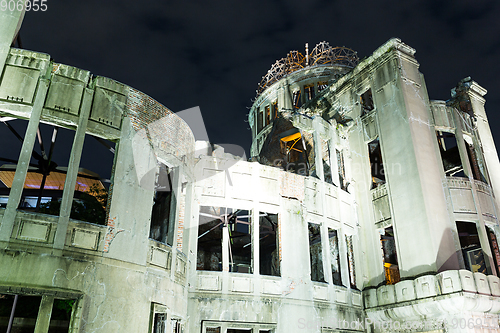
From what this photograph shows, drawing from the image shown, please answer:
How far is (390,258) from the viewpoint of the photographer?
1884 centimetres

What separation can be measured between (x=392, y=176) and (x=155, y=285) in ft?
36.9

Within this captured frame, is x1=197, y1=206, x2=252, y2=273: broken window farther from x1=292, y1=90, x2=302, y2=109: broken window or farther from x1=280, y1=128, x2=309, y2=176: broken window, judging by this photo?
x1=292, y1=90, x2=302, y2=109: broken window

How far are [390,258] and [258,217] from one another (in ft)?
29.7

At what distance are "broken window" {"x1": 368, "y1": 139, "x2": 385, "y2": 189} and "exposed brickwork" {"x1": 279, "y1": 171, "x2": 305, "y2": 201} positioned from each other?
5215mm

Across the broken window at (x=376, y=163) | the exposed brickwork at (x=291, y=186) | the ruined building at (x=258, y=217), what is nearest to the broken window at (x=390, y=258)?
the ruined building at (x=258, y=217)

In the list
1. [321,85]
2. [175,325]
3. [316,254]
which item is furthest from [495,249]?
[321,85]

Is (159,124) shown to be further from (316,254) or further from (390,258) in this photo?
(390,258)

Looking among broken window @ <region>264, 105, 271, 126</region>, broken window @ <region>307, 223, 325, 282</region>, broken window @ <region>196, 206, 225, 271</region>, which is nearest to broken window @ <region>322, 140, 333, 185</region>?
broken window @ <region>307, 223, 325, 282</region>

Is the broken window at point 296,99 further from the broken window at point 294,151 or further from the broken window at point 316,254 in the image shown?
the broken window at point 316,254

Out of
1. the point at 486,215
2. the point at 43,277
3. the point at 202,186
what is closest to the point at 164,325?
the point at 43,277

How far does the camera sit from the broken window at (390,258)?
56.0 ft

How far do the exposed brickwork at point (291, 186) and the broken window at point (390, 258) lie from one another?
4608 millimetres

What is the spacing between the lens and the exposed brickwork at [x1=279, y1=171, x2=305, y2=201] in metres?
14.8

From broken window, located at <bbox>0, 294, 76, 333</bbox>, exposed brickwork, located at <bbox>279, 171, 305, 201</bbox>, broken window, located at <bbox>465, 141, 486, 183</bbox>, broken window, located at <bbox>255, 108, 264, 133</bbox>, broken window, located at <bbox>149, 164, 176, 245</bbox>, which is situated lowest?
broken window, located at <bbox>0, 294, 76, 333</bbox>
